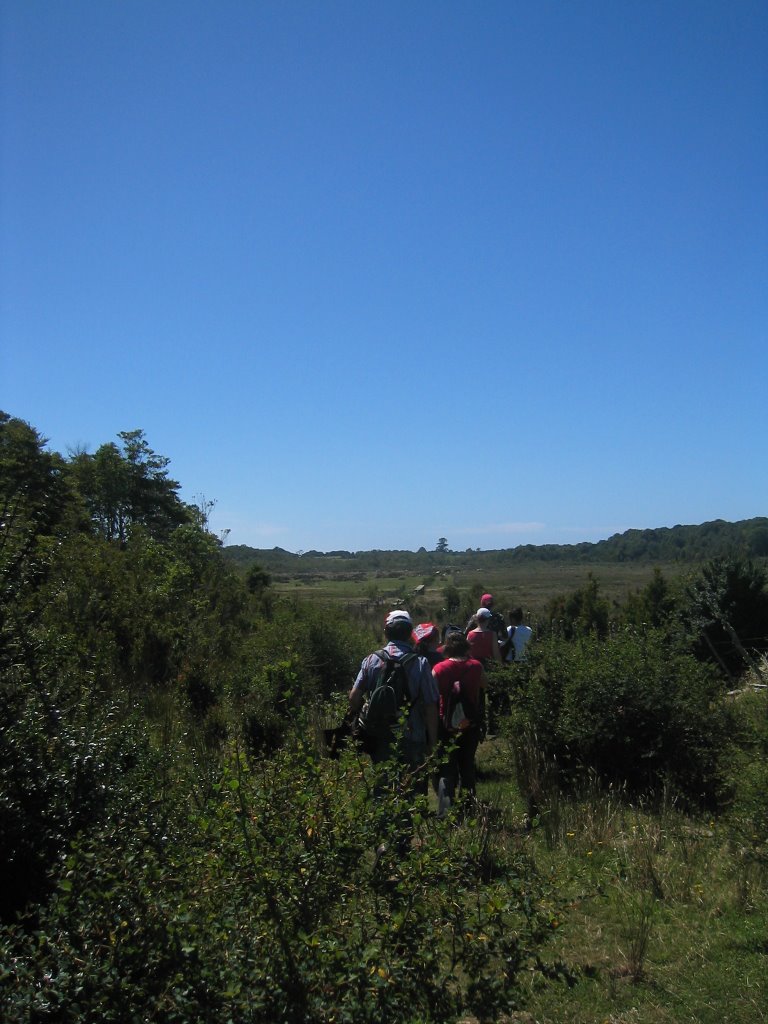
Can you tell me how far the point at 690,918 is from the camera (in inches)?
166

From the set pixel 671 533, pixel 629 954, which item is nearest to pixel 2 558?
pixel 629 954

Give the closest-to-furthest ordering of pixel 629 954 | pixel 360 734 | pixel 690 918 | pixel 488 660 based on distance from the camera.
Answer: pixel 629 954, pixel 690 918, pixel 360 734, pixel 488 660

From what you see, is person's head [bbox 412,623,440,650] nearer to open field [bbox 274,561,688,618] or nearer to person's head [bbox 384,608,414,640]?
person's head [bbox 384,608,414,640]

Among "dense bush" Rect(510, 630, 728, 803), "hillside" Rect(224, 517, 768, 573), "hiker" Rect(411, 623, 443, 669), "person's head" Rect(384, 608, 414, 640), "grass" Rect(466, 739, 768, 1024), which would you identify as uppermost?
"hillside" Rect(224, 517, 768, 573)

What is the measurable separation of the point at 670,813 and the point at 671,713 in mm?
845

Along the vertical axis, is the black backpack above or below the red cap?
below

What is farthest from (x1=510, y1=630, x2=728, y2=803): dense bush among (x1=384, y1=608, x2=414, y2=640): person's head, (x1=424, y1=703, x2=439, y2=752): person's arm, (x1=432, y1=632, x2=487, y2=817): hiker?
(x1=384, y1=608, x2=414, y2=640): person's head

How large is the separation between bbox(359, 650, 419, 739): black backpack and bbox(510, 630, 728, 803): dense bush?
189 cm

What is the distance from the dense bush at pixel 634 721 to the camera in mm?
6184

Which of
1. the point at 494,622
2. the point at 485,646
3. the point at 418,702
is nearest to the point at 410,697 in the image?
the point at 418,702

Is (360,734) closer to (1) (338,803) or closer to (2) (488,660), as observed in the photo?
(1) (338,803)

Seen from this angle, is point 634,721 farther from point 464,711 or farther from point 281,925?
point 281,925

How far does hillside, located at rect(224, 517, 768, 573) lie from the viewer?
75.7 metres

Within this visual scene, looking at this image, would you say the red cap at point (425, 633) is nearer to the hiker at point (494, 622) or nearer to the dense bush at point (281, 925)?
the hiker at point (494, 622)
